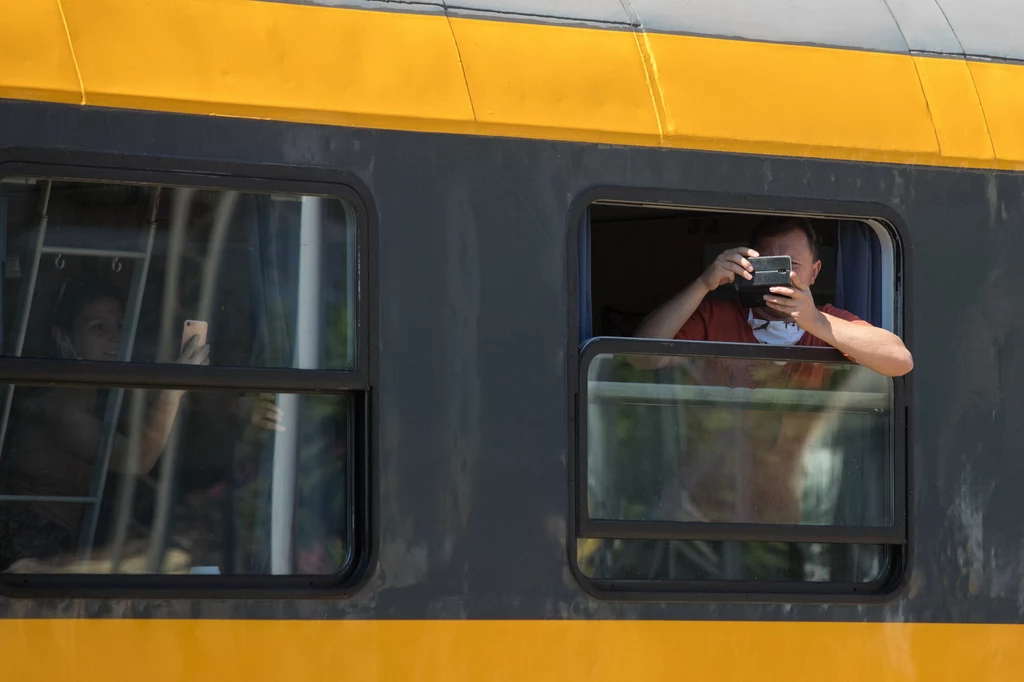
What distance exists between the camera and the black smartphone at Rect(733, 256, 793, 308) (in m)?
3.56

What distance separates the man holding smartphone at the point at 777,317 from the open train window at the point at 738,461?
0.08 metres

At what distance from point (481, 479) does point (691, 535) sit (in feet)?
1.78

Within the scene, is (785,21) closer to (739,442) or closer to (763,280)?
(763,280)

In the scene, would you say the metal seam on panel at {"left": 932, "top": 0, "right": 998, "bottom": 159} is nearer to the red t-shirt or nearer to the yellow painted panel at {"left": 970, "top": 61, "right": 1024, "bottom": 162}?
the yellow painted panel at {"left": 970, "top": 61, "right": 1024, "bottom": 162}

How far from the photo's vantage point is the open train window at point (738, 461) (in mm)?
3430

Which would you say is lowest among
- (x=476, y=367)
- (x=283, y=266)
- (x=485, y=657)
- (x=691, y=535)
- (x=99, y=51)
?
(x=485, y=657)

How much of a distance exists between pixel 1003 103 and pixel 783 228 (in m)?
0.66

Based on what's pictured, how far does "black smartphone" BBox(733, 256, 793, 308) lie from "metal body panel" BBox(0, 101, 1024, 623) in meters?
0.14

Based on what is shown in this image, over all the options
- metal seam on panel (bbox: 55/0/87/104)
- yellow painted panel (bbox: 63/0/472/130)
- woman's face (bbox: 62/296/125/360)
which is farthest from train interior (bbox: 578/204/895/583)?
metal seam on panel (bbox: 55/0/87/104)

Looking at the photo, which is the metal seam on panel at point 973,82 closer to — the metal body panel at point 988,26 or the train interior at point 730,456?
the metal body panel at point 988,26

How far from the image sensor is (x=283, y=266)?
127 inches

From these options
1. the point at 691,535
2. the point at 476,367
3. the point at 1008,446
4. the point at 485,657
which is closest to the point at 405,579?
the point at 485,657

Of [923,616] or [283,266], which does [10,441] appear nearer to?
[283,266]

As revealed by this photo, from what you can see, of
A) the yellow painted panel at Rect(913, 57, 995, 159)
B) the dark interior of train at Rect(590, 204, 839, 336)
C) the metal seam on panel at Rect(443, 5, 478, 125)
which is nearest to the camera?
the metal seam on panel at Rect(443, 5, 478, 125)
